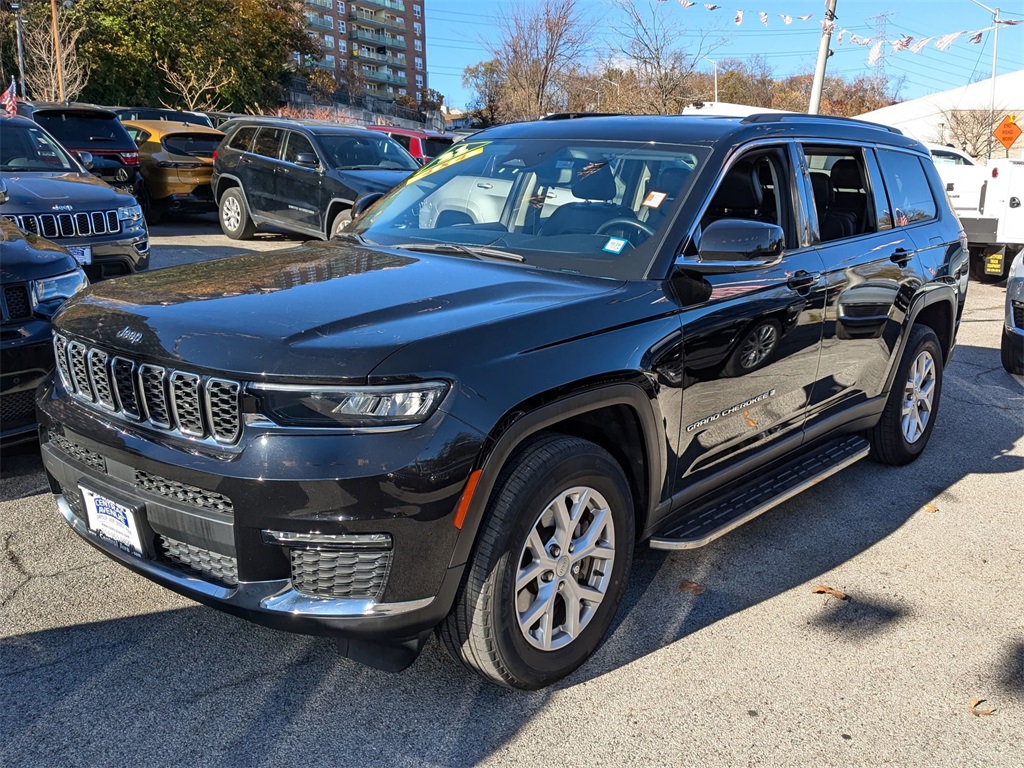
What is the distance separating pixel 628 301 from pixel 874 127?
2.70m

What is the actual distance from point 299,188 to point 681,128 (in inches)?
365

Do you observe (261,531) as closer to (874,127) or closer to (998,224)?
(874,127)

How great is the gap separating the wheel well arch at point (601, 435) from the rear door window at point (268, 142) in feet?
35.0

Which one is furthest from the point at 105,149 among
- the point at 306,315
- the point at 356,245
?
the point at 306,315

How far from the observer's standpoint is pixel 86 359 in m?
2.98

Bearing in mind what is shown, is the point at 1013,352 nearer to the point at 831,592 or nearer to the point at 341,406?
the point at 831,592

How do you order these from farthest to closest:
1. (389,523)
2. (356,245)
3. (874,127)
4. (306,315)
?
(874,127) → (356,245) → (306,315) → (389,523)

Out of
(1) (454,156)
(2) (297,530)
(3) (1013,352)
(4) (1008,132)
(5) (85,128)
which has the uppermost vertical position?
(4) (1008,132)

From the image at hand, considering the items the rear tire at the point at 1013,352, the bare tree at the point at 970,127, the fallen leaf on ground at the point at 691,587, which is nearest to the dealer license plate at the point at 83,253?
the fallen leaf on ground at the point at 691,587

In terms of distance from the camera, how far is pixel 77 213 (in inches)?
289

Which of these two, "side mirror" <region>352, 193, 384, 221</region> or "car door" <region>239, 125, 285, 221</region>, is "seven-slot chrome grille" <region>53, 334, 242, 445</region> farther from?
"car door" <region>239, 125, 285, 221</region>

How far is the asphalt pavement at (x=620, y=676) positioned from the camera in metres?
2.73

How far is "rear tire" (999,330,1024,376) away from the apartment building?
9134 centimetres

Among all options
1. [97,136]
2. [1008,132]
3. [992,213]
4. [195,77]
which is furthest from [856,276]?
[195,77]
